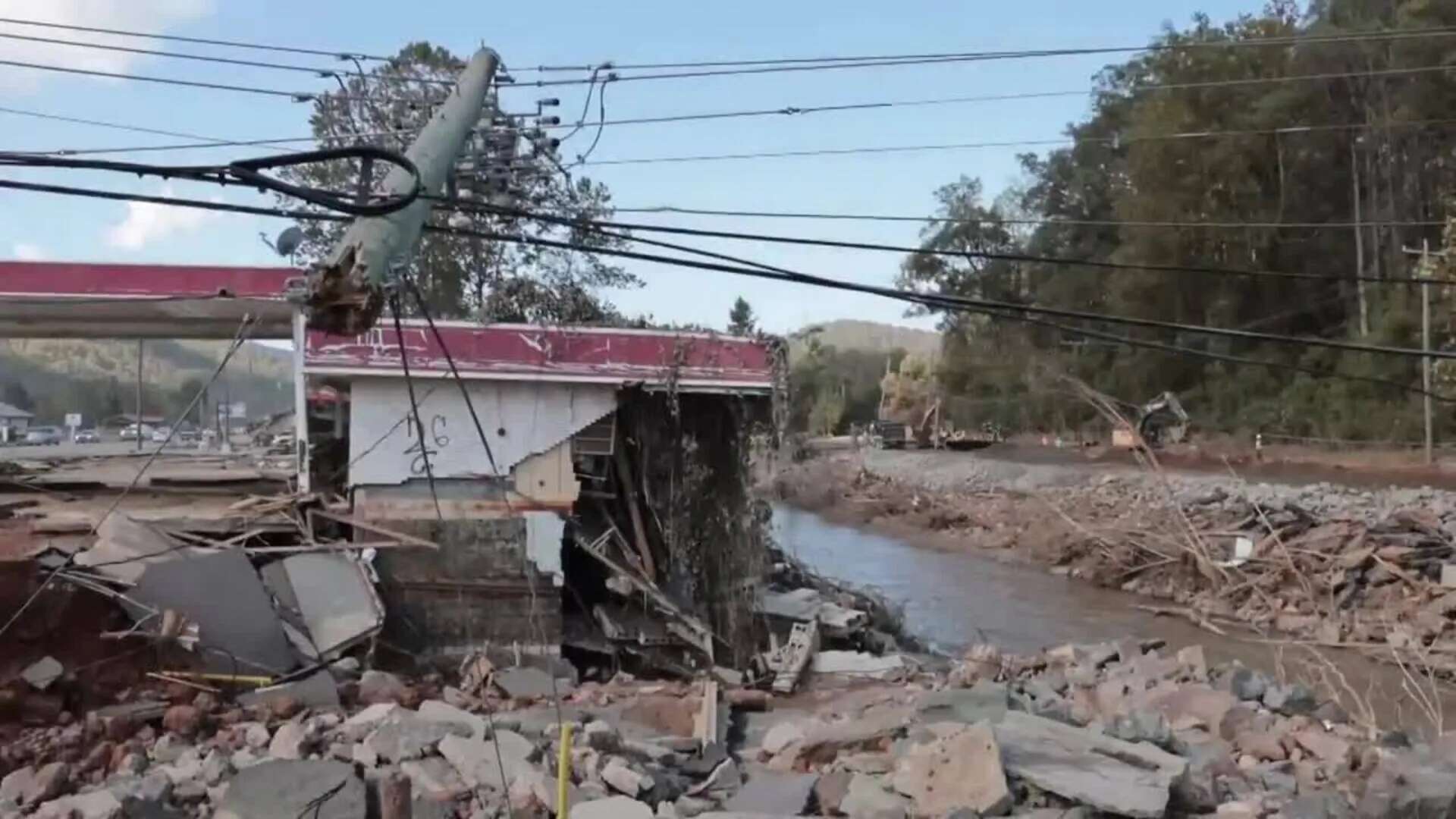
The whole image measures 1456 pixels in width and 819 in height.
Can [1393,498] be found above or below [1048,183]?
below

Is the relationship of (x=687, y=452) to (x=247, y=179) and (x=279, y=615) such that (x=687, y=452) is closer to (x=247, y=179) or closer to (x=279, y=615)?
(x=279, y=615)

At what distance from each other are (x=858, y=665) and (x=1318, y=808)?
627 cm

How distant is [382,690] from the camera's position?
10.2 metres

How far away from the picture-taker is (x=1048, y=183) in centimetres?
6097

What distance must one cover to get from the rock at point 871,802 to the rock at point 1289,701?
4658 mm

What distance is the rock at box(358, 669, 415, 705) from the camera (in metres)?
9.98

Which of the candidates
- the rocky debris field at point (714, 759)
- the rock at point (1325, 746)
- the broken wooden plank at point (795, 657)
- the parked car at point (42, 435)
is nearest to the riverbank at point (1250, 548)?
the broken wooden plank at point (795, 657)

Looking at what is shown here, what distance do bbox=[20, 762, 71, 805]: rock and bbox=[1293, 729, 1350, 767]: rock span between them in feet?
26.3

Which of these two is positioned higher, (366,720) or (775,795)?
(366,720)

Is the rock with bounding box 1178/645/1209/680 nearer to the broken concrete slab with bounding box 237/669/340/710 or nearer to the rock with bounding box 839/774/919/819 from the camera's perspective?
the rock with bounding box 839/774/919/819

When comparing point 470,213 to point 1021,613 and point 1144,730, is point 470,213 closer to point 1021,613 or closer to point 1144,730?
point 1144,730

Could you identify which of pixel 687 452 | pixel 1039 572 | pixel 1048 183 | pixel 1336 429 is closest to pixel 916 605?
pixel 1039 572

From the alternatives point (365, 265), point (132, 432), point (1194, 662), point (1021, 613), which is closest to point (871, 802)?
point (365, 265)

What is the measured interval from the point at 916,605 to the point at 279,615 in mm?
13376
